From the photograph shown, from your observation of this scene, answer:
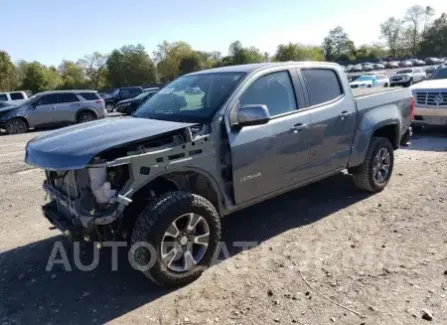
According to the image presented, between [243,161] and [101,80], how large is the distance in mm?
81354

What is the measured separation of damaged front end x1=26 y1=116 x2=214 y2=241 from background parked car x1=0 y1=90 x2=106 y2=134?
1465cm

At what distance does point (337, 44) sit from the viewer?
350 ft

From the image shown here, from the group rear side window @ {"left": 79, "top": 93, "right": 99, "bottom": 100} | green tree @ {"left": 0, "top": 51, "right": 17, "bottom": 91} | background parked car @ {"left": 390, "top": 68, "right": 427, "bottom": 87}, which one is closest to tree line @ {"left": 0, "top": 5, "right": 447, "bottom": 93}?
green tree @ {"left": 0, "top": 51, "right": 17, "bottom": 91}

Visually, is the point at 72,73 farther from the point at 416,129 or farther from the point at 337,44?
the point at 416,129

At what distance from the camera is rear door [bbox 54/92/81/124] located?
1761 centimetres

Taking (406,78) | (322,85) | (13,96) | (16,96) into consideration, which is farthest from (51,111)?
(406,78)

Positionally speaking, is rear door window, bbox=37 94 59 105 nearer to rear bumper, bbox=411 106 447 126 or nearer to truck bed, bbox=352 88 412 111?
rear bumper, bbox=411 106 447 126

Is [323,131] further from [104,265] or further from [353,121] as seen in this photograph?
[104,265]

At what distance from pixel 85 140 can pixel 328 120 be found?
9.14 feet

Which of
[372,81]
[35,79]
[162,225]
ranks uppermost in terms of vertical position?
[35,79]

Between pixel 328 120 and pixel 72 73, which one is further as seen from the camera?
pixel 72 73

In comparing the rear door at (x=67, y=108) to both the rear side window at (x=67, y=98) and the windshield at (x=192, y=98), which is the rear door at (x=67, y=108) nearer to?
the rear side window at (x=67, y=98)

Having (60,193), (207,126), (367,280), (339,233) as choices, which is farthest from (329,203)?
(60,193)

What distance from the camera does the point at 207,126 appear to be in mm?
3943
